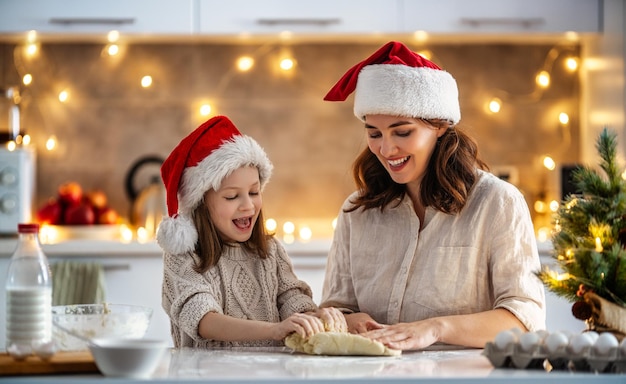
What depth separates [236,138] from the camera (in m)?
2.02

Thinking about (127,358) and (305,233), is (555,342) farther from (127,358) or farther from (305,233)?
(305,233)

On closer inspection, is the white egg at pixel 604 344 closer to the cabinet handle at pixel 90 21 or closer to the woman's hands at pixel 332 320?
the woman's hands at pixel 332 320

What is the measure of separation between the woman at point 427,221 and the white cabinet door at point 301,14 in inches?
56.6

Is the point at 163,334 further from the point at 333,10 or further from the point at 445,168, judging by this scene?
the point at 445,168

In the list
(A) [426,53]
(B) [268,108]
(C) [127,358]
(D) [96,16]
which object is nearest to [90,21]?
(D) [96,16]

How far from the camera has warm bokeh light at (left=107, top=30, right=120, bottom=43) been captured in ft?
11.5

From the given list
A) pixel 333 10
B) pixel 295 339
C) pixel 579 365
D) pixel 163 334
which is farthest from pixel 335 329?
pixel 333 10

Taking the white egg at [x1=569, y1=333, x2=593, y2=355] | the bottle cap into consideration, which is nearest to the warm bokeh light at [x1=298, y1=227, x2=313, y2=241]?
the bottle cap

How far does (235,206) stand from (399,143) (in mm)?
372

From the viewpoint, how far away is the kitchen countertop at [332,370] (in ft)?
4.22

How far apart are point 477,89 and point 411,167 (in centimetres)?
195

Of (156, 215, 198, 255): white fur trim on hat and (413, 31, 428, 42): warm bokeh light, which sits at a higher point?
(413, 31, 428, 42): warm bokeh light

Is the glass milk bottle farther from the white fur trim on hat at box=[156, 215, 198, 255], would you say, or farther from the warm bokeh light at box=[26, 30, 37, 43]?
the warm bokeh light at box=[26, 30, 37, 43]

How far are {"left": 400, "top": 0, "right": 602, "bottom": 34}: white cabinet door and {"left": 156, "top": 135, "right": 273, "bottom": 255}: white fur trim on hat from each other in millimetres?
1650
